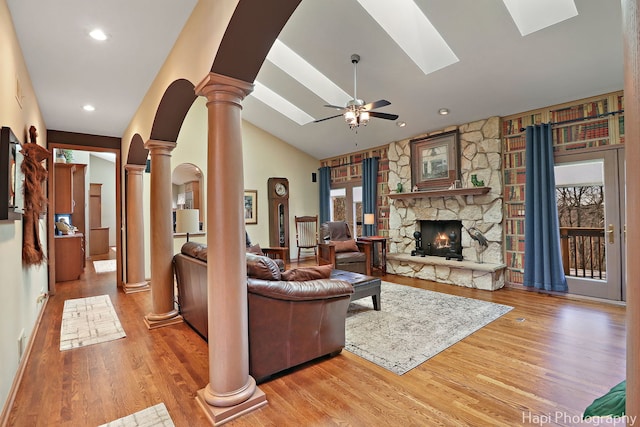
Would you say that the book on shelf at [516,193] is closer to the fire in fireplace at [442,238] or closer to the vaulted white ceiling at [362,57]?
the fire in fireplace at [442,238]

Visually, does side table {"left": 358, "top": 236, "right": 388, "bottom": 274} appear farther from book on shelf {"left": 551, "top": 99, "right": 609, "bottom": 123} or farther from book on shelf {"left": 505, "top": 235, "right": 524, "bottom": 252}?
book on shelf {"left": 551, "top": 99, "right": 609, "bottom": 123}

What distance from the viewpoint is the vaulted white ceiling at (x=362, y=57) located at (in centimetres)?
264

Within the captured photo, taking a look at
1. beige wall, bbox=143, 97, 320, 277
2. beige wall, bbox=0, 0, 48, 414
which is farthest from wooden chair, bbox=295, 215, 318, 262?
beige wall, bbox=0, 0, 48, 414

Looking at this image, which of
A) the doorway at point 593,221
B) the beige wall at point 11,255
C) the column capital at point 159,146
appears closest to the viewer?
the beige wall at point 11,255

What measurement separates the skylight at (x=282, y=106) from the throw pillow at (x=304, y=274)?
14.5ft

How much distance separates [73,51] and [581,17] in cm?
494

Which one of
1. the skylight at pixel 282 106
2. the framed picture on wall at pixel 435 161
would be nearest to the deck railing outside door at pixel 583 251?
the framed picture on wall at pixel 435 161

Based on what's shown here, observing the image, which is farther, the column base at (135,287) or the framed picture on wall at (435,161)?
the framed picture on wall at (435,161)

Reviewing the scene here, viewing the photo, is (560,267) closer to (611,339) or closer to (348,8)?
(611,339)

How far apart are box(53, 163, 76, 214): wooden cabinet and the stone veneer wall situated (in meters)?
6.57

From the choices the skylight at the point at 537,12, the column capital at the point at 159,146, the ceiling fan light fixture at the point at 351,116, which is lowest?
the column capital at the point at 159,146

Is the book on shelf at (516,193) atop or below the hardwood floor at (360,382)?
atop

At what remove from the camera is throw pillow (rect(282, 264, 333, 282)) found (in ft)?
8.91

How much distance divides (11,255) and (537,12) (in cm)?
528
